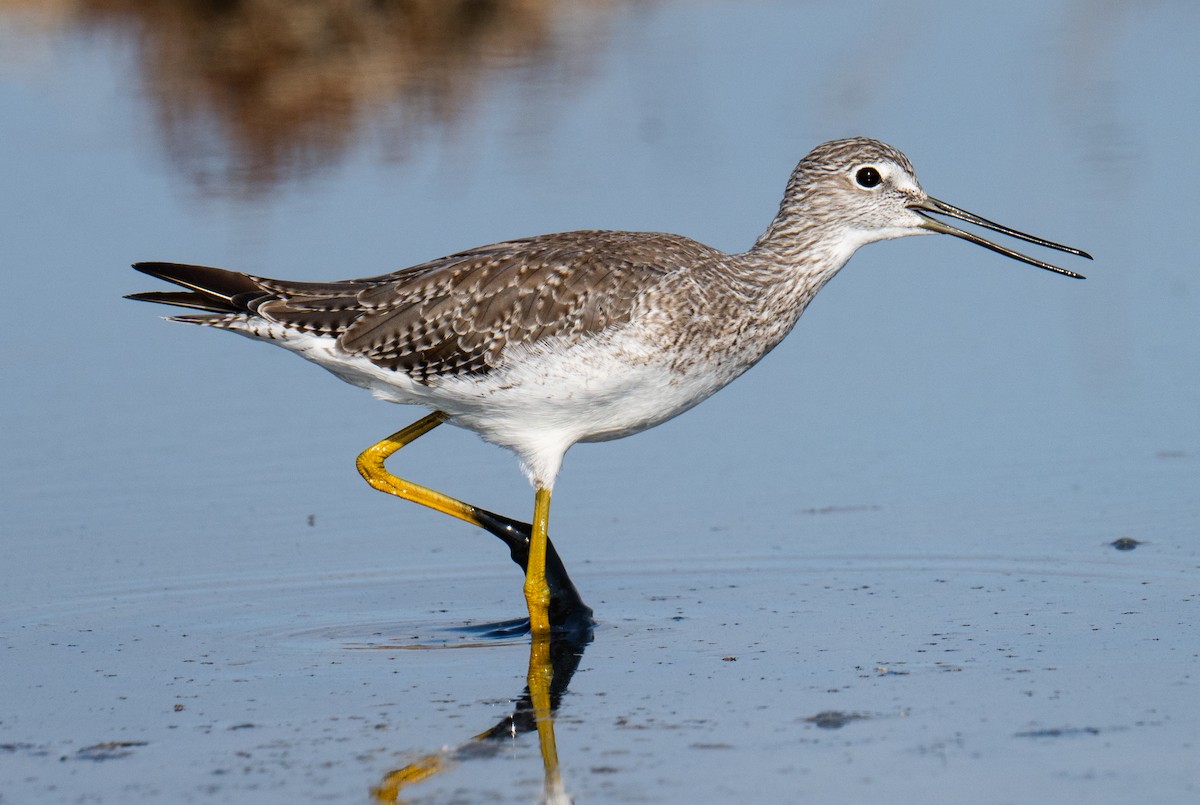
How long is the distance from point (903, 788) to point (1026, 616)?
2046 millimetres

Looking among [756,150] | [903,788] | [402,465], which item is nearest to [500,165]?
[756,150]

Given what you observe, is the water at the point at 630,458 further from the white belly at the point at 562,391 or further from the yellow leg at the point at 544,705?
the white belly at the point at 562,391

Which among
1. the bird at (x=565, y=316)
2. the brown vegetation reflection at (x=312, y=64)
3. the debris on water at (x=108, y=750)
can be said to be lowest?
the debris on water at (x=108, y=750)

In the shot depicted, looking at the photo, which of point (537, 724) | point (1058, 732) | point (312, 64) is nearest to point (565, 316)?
point (537, 724)

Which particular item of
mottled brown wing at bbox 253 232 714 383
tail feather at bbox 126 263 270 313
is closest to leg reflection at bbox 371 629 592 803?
mottled brown wing at bbox 253 232 714 383

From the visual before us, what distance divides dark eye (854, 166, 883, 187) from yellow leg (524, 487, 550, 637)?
2.08m

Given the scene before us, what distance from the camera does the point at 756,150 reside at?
14539 millimetres

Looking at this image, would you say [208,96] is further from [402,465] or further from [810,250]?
[810,250]

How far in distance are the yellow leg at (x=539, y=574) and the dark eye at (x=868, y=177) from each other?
6.82 feet

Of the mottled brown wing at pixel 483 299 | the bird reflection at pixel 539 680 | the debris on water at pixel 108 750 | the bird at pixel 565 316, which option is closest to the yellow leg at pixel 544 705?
the bird reflection at pixel 539 680

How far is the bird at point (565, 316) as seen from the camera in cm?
847

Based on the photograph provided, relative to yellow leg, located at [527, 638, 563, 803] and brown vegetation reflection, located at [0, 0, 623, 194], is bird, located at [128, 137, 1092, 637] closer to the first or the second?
yellow leg, located at [527, 638, 563, 803]

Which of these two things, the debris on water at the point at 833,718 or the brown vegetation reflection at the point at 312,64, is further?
the brown vegetation reflection at the point at 312,64

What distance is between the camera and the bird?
8469 millimetres
